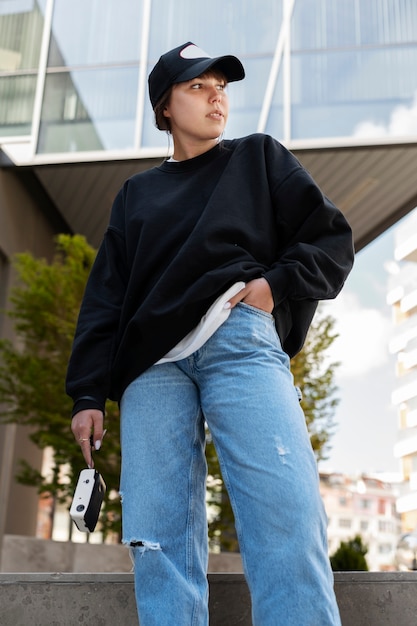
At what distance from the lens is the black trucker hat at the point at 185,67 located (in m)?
2.04

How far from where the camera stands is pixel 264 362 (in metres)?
1.76

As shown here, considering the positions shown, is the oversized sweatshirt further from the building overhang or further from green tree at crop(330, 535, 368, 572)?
the building overhang

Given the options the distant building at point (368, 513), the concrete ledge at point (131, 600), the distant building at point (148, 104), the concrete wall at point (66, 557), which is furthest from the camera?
the distant building at point (368, 513)

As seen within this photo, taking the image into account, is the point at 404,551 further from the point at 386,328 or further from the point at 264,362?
the point at 264,362

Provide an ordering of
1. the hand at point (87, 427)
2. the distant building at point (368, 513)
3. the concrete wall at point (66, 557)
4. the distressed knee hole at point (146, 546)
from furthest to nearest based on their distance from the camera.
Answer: the distant building at point (368, 513), the concrete wall at point (66, 557), the hand at point (87, 427), the distressed knee hole at point (146, 546)

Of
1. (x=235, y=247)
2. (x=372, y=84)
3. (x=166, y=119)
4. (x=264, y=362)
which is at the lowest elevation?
(x=264, y=362)

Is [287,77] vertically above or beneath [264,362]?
above

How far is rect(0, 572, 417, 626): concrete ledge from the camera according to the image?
2.21 meters

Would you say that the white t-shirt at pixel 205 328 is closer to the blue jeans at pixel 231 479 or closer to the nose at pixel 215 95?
the blue jeans at pixel 231 479

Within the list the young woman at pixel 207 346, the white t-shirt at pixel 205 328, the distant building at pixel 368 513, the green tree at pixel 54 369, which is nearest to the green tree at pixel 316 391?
the green tree at pixel 54 369

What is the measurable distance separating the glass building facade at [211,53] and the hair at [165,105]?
7799 mm

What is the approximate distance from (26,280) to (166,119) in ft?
23.0

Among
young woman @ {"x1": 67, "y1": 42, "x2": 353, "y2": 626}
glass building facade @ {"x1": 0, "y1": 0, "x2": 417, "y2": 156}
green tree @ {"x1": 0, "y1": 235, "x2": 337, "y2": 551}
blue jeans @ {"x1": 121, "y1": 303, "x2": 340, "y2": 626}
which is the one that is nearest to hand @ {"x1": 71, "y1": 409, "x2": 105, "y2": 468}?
young woman @ {"x1": 67, "y1": 42, "x2": 353, "y2": 626}

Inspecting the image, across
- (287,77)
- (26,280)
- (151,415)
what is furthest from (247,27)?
(151,415)
